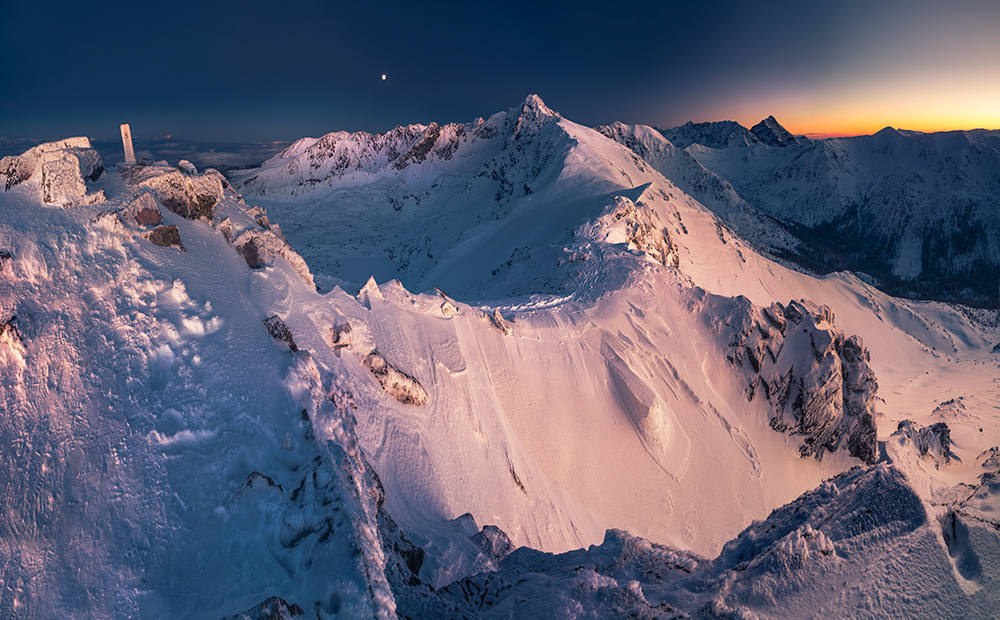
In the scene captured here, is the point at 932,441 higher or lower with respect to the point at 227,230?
lower

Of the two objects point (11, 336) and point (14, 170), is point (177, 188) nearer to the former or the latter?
point (14, 170)

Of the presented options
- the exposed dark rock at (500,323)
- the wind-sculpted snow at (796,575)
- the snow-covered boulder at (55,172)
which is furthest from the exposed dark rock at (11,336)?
the exposed dark rock at (500,323)

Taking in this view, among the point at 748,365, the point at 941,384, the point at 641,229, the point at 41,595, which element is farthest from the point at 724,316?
the point at 941,384

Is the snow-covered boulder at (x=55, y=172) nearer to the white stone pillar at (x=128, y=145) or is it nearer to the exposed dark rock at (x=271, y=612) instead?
the white stone pillar at (x=128, y=145)

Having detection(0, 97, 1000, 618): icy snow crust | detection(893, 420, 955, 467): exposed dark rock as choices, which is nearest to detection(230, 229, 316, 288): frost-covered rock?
detection(0, 97, 1000, 618): icy snow crust

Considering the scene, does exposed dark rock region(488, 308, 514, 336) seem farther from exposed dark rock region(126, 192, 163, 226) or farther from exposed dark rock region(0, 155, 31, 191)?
exposed dark rock region(0, 155, 31, 191)

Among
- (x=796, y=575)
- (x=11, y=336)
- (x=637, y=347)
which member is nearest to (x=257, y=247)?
(x=11, y=336)
